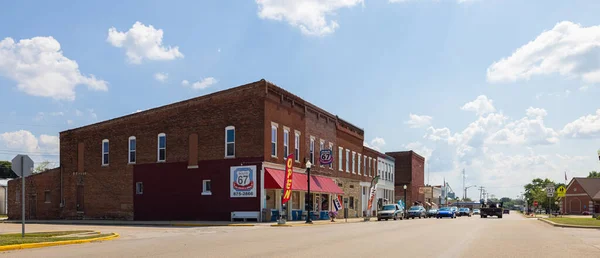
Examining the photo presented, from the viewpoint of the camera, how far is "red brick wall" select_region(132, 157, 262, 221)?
3772cm

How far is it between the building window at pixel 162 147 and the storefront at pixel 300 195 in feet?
29.6

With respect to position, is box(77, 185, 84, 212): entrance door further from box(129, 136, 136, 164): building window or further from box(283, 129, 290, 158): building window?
box(283, 129, 290, 158): building window

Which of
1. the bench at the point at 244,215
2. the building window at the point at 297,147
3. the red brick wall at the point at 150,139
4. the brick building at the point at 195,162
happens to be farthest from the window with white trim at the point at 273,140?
the bench at the point at 244,215

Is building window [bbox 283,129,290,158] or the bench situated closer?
the bench

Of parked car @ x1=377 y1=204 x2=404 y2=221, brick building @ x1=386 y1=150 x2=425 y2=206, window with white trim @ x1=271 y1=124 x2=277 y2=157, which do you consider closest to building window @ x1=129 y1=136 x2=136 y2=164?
window with white trim @ x1=271 y1=124 x2=277 y2=157

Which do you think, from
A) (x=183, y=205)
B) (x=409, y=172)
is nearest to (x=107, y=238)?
(x=183, y=205)

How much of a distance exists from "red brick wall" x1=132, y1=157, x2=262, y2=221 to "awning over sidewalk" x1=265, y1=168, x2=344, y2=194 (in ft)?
2.53

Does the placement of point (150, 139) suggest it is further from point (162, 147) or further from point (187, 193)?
point (187, 193)

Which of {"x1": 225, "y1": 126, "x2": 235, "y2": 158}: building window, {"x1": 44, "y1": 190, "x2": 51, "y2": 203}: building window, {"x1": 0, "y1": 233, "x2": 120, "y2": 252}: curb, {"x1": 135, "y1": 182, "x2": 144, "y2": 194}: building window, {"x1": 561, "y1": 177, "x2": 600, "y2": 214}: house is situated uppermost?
{"x1": 225, "y1": 126, "x2": 235, "y2": 158}: building window

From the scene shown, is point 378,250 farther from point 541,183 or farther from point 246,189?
point 541,183

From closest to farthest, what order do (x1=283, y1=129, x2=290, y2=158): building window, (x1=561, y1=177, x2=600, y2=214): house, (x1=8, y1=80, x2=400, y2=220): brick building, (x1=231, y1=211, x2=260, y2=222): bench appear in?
(x1=231, y1=211, x2=260, y2=222): bench
(x1=8, y1=80, x2=400, y2=220): brick building
(x1=283, y1=129, x2=290, y2=158): building window
(x1=561, y1=177, x2=600, y2=214): house

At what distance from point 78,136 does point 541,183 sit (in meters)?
163

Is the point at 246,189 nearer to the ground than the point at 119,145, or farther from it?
nearer to the ground

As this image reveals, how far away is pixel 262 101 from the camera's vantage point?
37.4 metres
